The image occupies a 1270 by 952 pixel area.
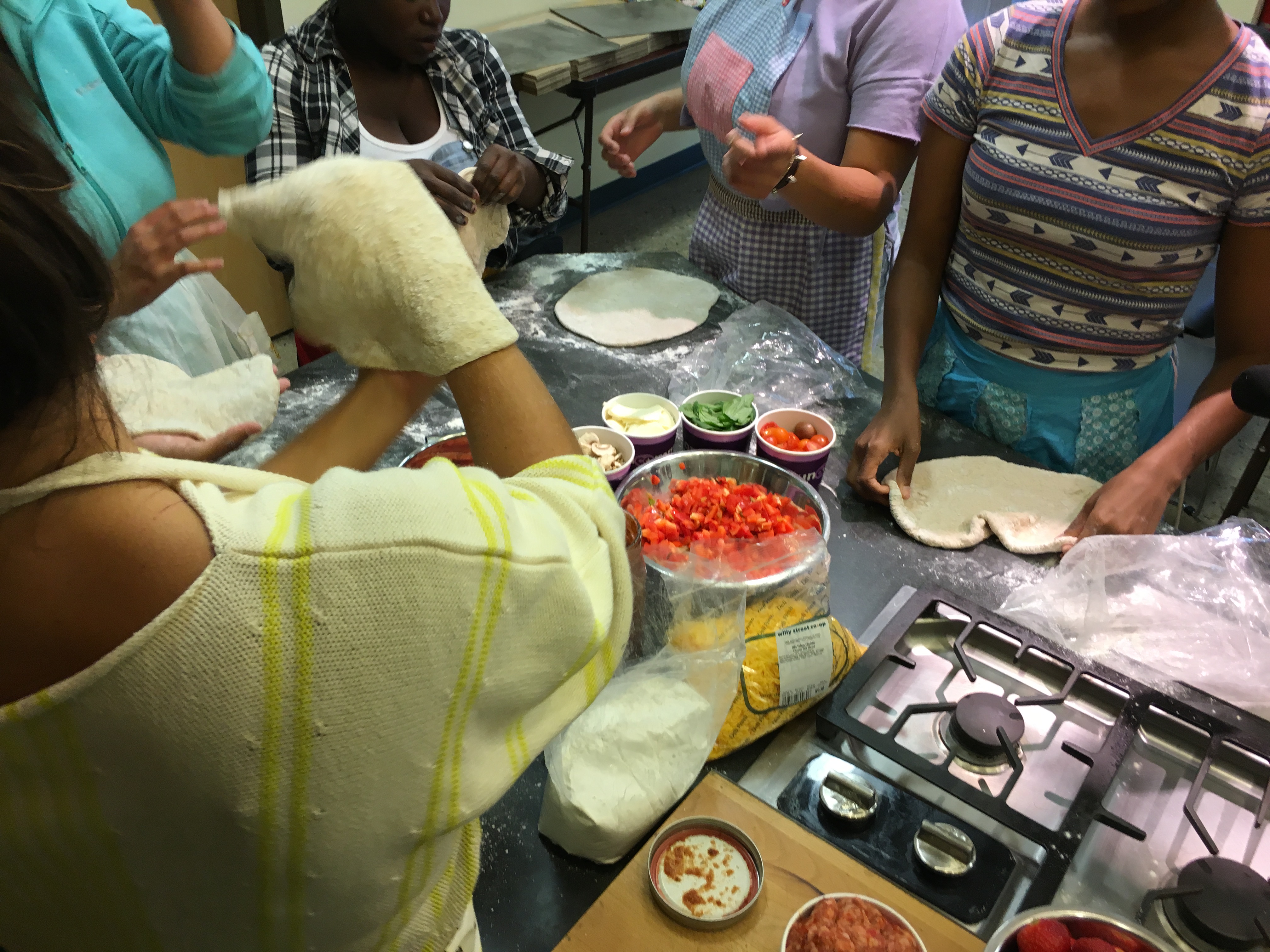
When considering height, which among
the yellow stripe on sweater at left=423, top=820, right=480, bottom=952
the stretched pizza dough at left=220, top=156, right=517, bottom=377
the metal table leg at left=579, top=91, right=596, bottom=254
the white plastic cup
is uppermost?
the stretched pizza dough at left=220, top=156, right=517, bottom=377

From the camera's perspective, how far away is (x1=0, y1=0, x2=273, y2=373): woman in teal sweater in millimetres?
1222

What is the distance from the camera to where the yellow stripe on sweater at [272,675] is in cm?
41

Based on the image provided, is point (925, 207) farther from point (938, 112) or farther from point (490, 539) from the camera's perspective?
point (490, 539)

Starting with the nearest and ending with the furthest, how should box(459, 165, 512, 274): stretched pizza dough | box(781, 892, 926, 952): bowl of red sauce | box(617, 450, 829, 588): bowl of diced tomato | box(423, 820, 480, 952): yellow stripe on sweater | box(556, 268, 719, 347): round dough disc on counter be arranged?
box(423, 820, 480, 952): yellow stripe on sweater → box(781, 892, 926, 952): bowl of red sauce → box(617, 450, 829, 588): bowl of diced tomato → box(459, 165, 512, 274): stretched pizza dough → box(556, 268, 719, 347): round dough disc on counter

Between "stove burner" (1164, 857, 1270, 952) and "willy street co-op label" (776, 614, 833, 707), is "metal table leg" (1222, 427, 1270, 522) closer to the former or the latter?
"stove burner" (1164, 857, 1270, 952)

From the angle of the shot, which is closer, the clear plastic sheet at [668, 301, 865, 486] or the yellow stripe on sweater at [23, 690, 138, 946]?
the yellow stripe on sweater at [23, 690, 138, 946]

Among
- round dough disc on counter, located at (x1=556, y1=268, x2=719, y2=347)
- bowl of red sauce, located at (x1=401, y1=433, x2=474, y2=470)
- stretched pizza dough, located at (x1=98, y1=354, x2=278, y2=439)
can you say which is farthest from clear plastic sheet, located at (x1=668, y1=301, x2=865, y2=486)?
stretched pizza dough, located at (x1=98, y1=354, x2=278, y2=439)

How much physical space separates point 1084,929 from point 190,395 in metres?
1.42

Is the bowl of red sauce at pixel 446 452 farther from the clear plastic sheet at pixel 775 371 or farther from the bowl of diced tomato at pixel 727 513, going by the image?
the clear plastic sheet at pixel 775 371

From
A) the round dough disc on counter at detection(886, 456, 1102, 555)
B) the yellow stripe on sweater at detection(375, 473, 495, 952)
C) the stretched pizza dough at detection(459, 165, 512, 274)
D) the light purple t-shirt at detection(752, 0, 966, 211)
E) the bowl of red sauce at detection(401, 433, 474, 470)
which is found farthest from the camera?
the stretched pizza dough at detection(459, 165, 512, 274)

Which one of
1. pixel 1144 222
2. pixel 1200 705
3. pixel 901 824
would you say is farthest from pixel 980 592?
pixel 1144 222

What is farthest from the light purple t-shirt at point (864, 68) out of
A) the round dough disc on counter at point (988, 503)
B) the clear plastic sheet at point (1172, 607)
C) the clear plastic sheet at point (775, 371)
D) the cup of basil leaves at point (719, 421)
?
the clear plastic sheet at point (1172, 607)

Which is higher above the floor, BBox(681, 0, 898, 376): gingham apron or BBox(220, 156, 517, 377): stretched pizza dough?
BBox(220, 156, 517, 377): stretched pizza dough

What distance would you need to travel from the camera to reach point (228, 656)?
0.40 metres
